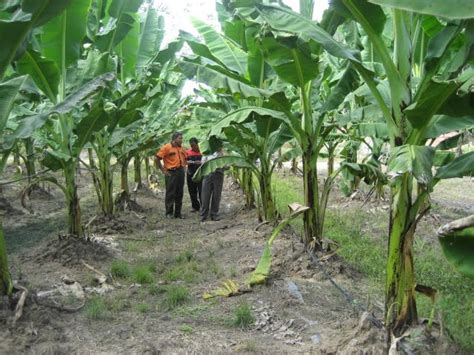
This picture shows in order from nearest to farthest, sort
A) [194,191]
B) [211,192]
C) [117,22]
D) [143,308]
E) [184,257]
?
[143,308], [184,257], [117,22], [211,192], [194,191]

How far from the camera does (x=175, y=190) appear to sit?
10227mm

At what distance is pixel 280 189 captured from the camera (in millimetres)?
13336

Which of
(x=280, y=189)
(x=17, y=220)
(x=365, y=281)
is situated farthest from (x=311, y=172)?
(x=280, y=189)

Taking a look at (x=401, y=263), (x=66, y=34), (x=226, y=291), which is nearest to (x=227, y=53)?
(x=66, y=34)

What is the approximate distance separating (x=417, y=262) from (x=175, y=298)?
331 centimetres

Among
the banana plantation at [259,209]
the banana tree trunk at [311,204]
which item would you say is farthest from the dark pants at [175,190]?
the banana tree trunk at [311,204]

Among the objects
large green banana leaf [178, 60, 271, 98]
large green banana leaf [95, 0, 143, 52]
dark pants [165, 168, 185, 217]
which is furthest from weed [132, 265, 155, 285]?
dark pants [165, 168, 185, 217]

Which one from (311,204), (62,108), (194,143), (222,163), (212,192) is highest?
(62,108)

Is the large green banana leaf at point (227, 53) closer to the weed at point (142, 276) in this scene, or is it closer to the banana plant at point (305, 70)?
the banana plant at point (305, 70)

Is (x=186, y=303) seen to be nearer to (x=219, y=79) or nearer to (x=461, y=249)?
(x=219, y=79)

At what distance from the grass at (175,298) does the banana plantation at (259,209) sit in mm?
16

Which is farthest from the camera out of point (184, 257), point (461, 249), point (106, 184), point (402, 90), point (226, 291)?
point (106, 184)

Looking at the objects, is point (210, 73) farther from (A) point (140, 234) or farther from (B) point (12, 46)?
(A) point (140, 234)

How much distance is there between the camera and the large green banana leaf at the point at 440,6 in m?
2.26
